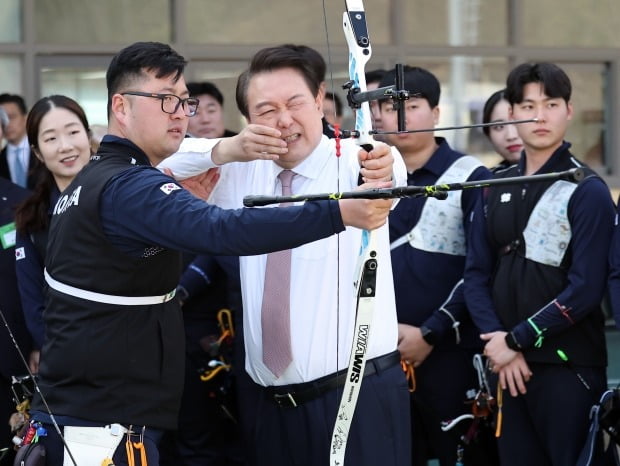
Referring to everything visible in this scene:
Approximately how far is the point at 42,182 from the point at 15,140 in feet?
6.10

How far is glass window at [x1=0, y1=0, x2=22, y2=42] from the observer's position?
689 centimetres

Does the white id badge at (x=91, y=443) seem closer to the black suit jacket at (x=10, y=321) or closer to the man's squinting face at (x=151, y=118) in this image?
the man's squinting face at (x=151, y=118)

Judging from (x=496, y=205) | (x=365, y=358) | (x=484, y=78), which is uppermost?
(x=484, y=78)

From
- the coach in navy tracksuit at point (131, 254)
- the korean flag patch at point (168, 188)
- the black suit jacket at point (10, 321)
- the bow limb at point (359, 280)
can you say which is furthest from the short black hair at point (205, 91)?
the korean flag patch at point (168, 188)

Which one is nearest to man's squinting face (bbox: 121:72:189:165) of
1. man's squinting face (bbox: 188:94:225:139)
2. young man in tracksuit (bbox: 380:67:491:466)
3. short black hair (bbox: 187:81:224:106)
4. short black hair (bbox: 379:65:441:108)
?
young man in tracksuit (bbox: 380:67:491:466)

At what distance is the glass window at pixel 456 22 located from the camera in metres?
7.55

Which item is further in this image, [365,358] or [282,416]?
[282,416]

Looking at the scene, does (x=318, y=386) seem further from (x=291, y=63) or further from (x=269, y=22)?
(x=269, y=22)

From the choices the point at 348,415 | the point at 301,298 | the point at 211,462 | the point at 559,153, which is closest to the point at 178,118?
the point at 301,298

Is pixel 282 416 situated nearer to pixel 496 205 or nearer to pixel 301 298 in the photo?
pixel 301 298

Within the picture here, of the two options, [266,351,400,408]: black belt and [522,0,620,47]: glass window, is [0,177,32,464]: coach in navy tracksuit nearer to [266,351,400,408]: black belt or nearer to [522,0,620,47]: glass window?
[266,351,400,408]: black belt

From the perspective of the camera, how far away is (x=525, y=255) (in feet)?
14.2

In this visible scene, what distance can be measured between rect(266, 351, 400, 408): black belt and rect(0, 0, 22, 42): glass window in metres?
4.01

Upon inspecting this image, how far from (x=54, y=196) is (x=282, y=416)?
1491mm
